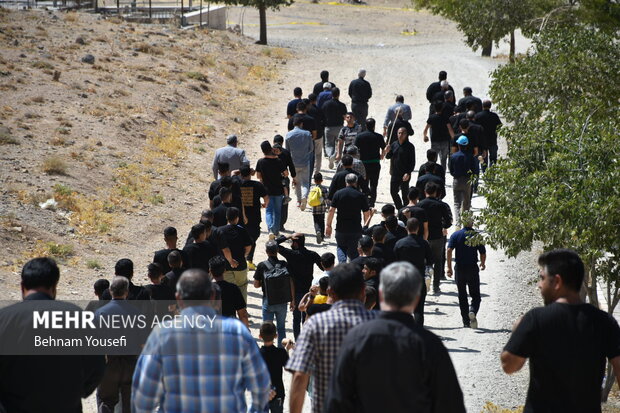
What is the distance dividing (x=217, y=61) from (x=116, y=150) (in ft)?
44.8

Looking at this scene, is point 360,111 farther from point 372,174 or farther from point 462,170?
point 462,170

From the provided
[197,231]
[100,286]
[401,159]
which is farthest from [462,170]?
[100,286]

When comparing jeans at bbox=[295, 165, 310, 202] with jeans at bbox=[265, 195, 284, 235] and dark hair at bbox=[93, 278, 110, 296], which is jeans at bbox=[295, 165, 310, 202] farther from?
dark hair at bbox=[93, 278, 110, 296]

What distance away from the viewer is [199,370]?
207 inches

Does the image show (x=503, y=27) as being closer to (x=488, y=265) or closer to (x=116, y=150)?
(x=116, y=150)

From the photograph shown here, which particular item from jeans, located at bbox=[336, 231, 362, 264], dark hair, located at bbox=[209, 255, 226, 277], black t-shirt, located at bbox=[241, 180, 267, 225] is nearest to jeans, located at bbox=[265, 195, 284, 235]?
black t-shirt, located at bbox=[241, 180, 267, 225]

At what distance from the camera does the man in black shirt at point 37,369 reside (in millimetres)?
5727

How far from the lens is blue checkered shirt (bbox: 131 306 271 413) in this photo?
521 centimetres

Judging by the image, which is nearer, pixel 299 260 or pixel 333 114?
pixel 299 260

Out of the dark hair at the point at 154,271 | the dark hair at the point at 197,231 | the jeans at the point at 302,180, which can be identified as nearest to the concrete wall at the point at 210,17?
the jeans at the point at 302,180

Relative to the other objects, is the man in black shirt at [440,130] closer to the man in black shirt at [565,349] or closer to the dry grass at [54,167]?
the dry grass at [54,167]

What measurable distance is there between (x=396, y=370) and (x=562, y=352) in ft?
4.30

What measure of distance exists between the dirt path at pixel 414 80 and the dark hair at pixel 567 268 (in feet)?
17.0

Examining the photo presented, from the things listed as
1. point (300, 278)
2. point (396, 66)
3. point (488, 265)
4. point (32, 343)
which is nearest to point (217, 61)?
point (396, 66)
